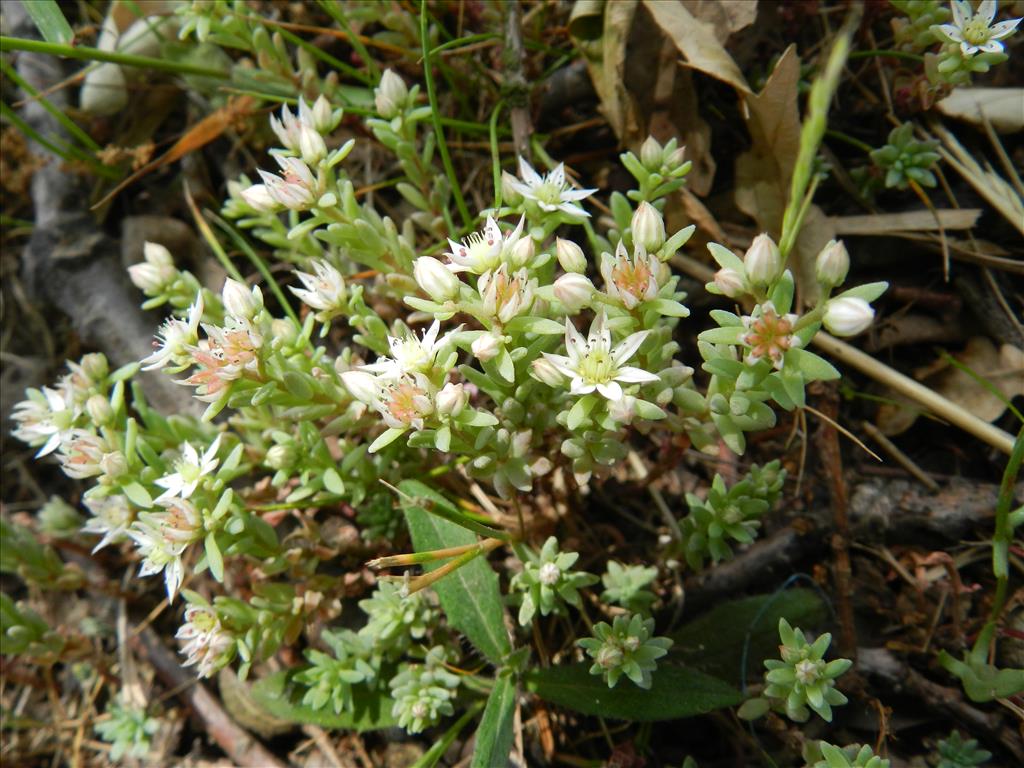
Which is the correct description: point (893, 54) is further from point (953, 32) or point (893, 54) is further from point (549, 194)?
point (549, 194)

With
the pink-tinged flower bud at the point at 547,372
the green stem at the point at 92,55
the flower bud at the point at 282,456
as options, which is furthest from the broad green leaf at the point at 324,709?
the green stem at the point at 92,55

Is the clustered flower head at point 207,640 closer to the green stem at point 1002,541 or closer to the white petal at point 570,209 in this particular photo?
the white petal at point 570,209

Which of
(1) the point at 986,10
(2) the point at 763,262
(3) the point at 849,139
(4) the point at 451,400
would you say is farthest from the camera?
(3) the point at 849,139

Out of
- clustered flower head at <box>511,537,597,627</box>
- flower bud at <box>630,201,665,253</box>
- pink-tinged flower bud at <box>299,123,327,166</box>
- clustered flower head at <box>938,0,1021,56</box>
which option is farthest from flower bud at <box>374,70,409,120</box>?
clustered flower head at <box>938,0,1021,56</box>

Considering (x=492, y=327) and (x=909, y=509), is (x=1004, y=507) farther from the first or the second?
(x=492, y=327)

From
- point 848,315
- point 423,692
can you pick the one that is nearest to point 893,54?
point 848,315
